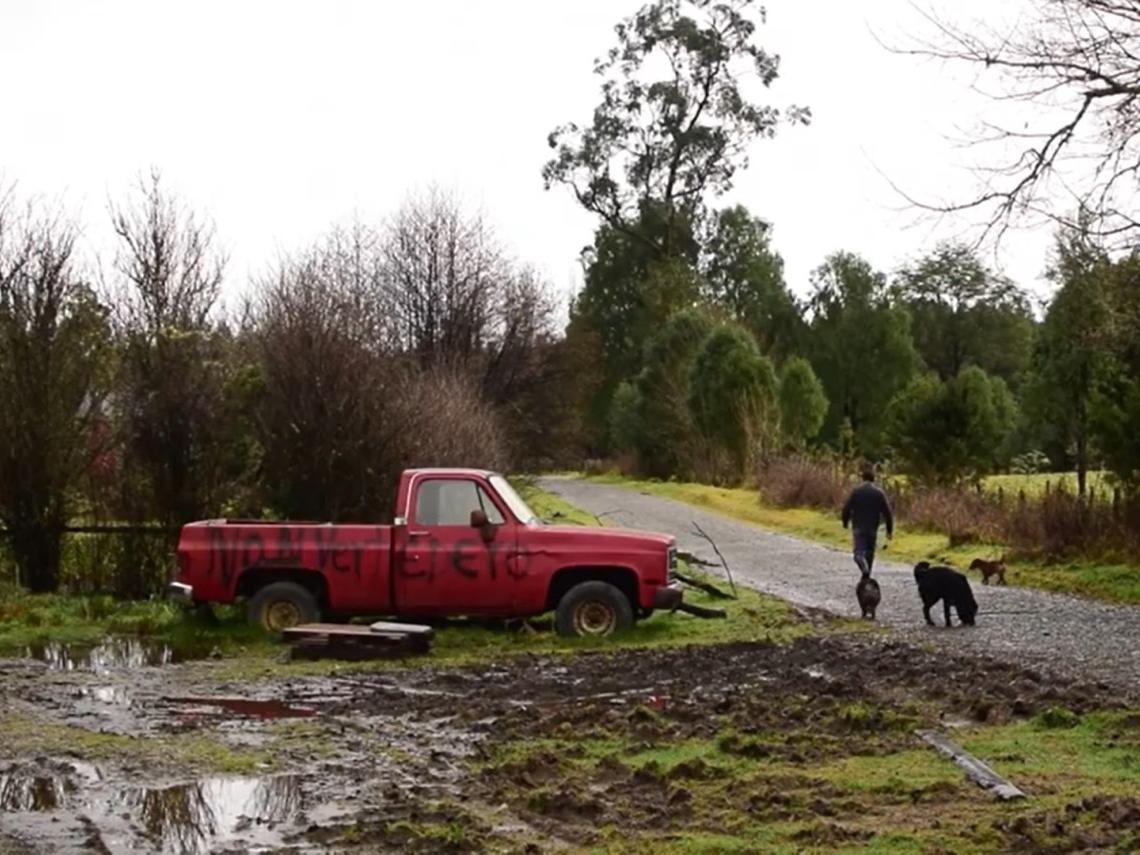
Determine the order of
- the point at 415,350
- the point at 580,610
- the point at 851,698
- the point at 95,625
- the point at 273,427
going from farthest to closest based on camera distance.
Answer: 1. the point at 415,350
2. the point at 273,427
3. the point at 95,625
4. the point at 580,610
5. the point at 851,698

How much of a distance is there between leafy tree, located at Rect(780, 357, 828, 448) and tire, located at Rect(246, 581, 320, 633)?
150ft

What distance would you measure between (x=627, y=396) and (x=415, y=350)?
876 inches

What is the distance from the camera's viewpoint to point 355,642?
17.0m

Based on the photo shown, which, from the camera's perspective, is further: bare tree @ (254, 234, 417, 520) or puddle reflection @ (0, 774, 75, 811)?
bare tree @ (254, 234, 417, 520)

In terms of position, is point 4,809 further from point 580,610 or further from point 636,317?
point 636,317

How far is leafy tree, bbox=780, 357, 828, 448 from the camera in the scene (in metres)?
63.3

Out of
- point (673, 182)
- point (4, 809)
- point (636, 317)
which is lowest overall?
point (4, 809)

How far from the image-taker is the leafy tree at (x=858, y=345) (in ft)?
257

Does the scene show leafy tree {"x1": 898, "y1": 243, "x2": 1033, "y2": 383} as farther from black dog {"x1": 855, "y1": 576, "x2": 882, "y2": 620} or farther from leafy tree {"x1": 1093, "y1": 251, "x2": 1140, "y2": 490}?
black dog {"x1": 855, "y1": 576, "x2": 882, "y2": 620}

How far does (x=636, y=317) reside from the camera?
77688 mm

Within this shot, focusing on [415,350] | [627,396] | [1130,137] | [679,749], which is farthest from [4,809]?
[627,396]

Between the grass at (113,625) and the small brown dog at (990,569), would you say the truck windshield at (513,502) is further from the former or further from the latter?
the small brown dog at (990,569)

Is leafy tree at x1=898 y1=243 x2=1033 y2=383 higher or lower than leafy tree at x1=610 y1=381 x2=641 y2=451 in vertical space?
higher

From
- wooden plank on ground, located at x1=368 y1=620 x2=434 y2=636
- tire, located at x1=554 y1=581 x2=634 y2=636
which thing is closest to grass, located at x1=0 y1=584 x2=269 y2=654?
wooden plank on ground, located at x1=368 y1=620 x2=434 y2=636
